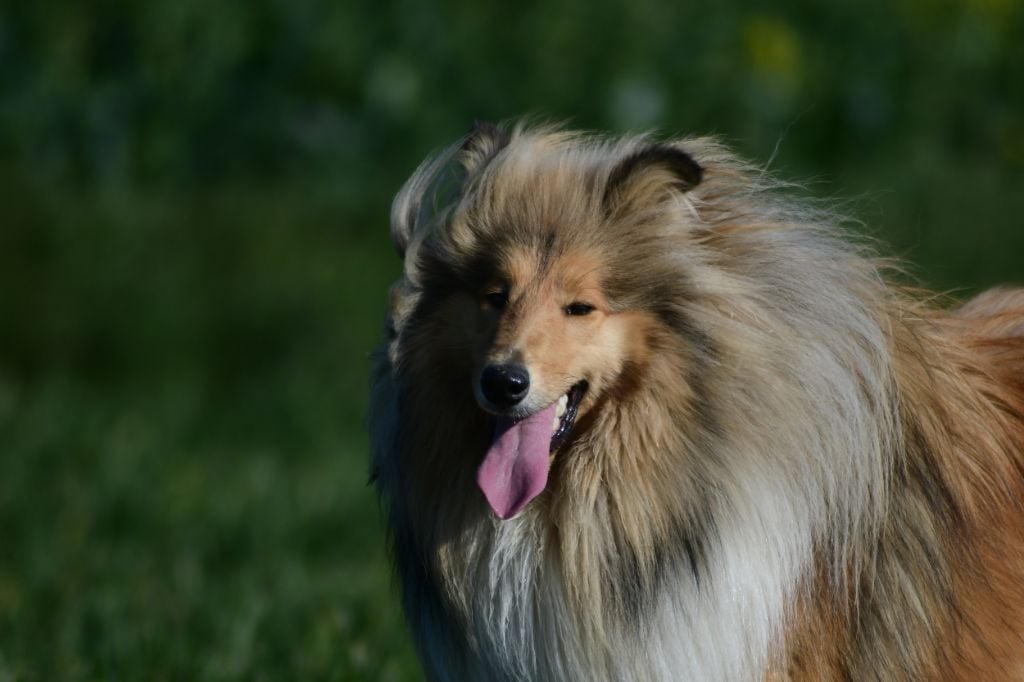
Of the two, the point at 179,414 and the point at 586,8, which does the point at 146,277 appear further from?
the point at 586,8

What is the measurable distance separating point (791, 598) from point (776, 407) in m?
0.49

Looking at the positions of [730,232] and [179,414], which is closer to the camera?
[730,232]

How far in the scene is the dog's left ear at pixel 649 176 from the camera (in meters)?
4.12

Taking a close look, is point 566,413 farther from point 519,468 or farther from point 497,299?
point 497,299

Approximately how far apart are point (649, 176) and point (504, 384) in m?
0.69

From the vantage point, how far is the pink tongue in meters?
4.11

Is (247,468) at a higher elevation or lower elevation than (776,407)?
lower

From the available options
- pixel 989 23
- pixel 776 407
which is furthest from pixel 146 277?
pixel 776 407

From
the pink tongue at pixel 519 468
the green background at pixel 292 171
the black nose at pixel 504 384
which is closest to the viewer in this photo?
the black nose at pixel 504 384

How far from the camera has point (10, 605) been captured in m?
7.51

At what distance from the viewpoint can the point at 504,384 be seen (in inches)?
158

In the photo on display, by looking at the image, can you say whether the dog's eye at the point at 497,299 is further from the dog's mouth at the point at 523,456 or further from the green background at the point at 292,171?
the green background at the point at 292,171

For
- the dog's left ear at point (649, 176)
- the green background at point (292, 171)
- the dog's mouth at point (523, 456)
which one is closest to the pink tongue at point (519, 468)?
the dog's mouth at point (523, 456)

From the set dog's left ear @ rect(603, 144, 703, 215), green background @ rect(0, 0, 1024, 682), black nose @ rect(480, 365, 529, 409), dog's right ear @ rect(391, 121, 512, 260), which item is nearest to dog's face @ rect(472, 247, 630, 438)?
black nose @ rect(480, 365, 529, 409)
